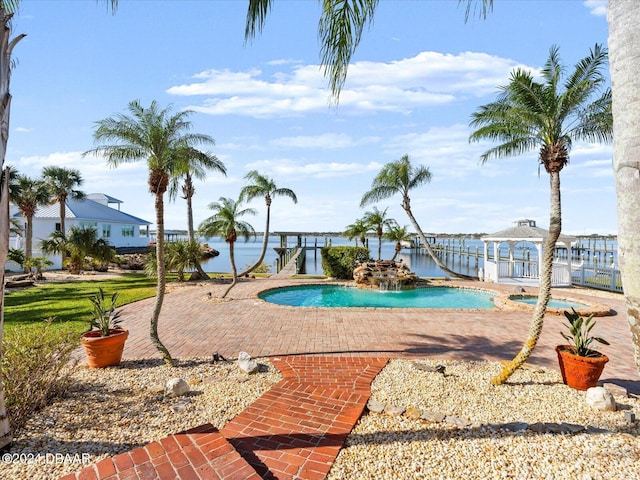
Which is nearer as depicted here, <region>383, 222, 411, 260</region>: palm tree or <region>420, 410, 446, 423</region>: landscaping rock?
<region>420, 410, 446, 423</region>: landscaping rock

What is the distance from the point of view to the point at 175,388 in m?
4.78

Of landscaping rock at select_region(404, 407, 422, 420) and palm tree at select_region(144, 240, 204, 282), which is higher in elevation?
palm tree at select_region(144, 240, 204, 282)

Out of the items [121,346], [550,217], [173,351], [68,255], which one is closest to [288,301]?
[173,351]

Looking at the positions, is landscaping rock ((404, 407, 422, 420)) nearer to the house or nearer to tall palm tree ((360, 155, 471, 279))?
tall palm tree ((360, 155, 471, 279))

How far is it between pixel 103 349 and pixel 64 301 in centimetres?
841

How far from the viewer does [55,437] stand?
→ 368cm

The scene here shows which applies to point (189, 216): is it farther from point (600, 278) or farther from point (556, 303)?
point (600, 278)

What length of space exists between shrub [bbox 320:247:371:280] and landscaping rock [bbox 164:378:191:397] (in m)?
15.6

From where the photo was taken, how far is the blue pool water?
46.2 ft

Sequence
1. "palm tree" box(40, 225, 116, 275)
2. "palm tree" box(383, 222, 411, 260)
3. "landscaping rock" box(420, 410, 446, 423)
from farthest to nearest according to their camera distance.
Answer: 1. "palm tree" box(383, 222, 411, 260)
2. "palm tree" box(40, 225, 116, 275)
3. "landscaping rock" box(420, 410, 446, 423)

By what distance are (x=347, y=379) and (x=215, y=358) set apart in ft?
8.27

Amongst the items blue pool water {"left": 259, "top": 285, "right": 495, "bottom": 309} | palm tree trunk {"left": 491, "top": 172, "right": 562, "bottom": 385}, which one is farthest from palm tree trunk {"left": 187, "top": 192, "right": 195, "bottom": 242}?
palm tree trunk {"left": 491, "top": 172, "right": 562, "bottom": 385}

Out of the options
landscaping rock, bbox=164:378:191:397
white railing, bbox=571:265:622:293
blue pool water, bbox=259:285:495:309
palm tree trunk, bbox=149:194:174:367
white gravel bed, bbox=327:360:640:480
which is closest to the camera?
white gravel bed, bbox=327:360:640:480

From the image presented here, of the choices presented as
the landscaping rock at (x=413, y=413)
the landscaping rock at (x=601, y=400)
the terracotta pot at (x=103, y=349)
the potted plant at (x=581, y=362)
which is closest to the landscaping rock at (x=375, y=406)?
the landscaping rock at (x=413, y=413)
